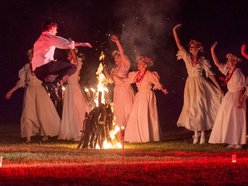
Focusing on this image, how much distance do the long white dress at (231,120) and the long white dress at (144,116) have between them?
2.68 metres

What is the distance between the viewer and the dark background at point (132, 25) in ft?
106

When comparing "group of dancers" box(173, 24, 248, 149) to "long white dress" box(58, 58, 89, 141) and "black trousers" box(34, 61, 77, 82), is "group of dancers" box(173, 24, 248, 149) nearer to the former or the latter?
"long white dress" box(58, 58, 89, 141)

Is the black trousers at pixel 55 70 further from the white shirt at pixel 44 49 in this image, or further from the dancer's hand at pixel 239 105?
the dancer's hand at pixel 239 105

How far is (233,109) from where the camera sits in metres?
21.2

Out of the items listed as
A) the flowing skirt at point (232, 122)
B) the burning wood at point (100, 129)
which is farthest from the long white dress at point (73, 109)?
the flowing skirt at point (232, 122)

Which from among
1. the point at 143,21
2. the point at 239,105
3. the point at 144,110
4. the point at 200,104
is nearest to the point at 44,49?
the point at 239,105

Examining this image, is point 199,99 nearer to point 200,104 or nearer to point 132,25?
point 200,104

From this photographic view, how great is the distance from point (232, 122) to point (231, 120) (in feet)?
0.21

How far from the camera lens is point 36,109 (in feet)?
80.3

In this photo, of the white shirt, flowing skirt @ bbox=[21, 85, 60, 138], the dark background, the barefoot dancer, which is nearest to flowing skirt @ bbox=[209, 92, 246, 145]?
the barefoot dancer

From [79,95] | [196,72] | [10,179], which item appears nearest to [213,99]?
[196,72]

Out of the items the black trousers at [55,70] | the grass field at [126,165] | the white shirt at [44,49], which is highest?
the white shirt at [44,49]

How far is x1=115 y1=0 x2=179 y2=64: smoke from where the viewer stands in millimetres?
31516

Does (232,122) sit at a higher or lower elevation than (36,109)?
lower
